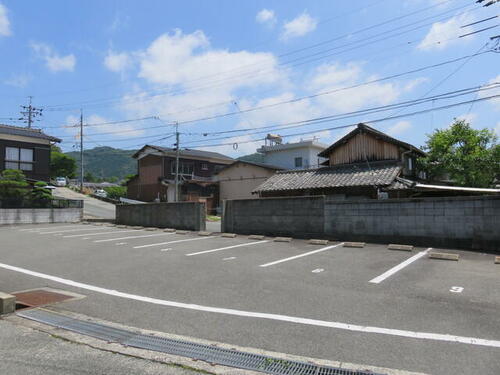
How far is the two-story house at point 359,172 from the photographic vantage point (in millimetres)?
17422

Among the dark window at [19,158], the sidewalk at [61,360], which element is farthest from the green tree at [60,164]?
the sidewalk at [61,360]

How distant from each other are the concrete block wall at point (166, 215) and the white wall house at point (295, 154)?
729 inches

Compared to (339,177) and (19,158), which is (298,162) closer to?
(339,177)

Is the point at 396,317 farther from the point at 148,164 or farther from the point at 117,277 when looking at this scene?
the point at 148,164

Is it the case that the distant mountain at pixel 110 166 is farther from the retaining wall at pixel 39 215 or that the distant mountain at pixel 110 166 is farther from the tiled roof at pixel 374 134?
the tiled roof at pixel 374 134

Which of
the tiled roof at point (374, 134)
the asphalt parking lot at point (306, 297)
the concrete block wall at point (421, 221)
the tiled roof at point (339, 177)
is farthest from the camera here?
the tiled roof at point (374, 134)

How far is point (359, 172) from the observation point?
19062 mm

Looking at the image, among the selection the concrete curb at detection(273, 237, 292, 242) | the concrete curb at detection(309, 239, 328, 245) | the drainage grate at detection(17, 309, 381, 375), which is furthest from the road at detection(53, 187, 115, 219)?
the drainage grate at detection(17, 309, 381, 375)

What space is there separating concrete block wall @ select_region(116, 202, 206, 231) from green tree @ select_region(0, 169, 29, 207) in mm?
6488

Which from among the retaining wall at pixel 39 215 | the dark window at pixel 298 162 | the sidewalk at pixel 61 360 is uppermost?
the dark window at pixel 298 162

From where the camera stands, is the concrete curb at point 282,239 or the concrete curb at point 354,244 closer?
the concrete curb at point 354,244

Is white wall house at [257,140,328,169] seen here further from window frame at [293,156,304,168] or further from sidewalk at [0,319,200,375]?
sidewalk at [0,319,200,375]

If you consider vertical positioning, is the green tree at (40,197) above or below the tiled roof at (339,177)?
below

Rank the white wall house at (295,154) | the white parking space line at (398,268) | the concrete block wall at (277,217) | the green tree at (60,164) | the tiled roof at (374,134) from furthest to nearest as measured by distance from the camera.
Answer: the green tree at (60,164)
the white wall house at (295,154)
the tiled roof at (374,134)
the concrete block wall at (277,217)
the white parking space line at (398,268)
